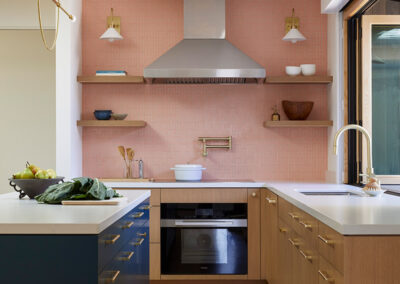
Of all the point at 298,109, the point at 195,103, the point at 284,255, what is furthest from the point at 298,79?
the point at 284,255

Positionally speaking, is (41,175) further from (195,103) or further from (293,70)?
(293,70)

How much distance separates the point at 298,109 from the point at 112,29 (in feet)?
5.97

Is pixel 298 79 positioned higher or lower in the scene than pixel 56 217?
higher

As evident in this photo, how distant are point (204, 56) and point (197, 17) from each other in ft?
1.44

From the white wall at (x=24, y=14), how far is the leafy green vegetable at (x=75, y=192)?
124 inches

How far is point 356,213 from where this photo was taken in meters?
2.01

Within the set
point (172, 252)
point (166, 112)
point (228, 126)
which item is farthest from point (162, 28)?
point (172, 252)

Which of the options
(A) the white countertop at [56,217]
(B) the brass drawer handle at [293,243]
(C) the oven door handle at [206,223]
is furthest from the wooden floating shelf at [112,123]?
(A) the white countertop at [56,217]

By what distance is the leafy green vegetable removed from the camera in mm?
Answer: 2303

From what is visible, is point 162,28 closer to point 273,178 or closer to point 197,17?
point 197,17

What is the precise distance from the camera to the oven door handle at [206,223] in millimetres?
4031

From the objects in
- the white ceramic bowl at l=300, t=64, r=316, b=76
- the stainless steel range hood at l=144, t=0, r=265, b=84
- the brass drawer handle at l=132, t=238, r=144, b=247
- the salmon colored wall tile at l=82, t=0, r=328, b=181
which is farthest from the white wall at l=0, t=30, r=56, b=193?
the brass drawer handle at l=132, t=238, r=144, b=247

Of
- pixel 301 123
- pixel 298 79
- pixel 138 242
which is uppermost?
pixel 298 79

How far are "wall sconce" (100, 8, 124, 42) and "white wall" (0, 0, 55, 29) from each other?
0.75 meters
